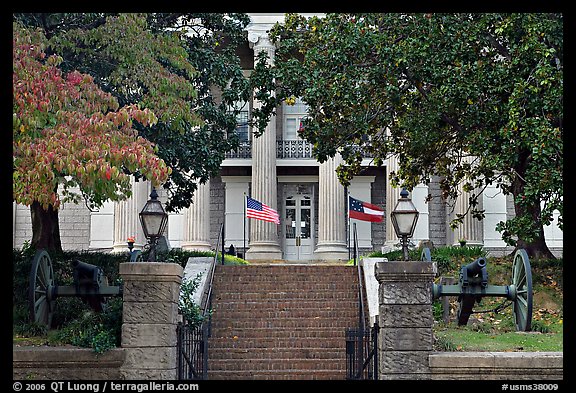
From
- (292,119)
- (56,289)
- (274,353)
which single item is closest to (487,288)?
(274,353)

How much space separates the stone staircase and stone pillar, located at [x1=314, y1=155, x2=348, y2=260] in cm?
Result: 896

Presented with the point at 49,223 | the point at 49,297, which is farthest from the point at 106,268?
the point at 49,297

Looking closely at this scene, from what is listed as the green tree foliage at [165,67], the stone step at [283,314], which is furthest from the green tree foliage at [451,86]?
the stone step at [283,314]

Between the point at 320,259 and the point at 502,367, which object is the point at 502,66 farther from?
the point at 320,259

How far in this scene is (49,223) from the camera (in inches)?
761

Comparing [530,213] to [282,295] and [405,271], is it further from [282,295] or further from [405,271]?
[405,271]

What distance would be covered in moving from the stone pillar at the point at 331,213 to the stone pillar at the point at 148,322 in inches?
658

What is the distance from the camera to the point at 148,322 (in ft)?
36.7

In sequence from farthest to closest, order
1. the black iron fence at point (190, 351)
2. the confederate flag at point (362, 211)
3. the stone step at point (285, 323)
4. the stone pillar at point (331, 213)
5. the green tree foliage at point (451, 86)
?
the stone pillar at point (331, 213)
the confederate flag at point (362, 211)
the green tree foliage at point (451, 86)
the stone step at point (285, 323)
the black iron fence at point (190, 351)

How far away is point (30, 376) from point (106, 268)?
7778 mm

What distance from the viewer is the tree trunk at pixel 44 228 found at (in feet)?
62.6

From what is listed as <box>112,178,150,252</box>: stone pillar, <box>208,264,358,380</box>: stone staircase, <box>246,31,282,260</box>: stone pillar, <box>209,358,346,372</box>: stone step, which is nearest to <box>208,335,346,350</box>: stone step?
<box>208,264,358,380</box>: stone staircase

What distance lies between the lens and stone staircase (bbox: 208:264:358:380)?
574 inches

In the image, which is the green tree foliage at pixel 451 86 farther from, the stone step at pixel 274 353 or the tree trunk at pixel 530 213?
the stone step at pixel 274 353
